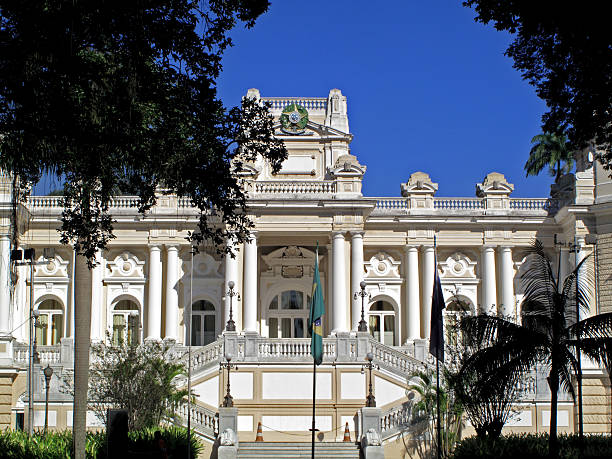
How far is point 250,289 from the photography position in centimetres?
4053

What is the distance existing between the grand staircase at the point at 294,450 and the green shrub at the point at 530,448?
6439mm

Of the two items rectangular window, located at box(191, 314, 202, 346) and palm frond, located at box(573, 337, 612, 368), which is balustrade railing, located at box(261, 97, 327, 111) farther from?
palm frond, located at box(573, 337, 612, 368)

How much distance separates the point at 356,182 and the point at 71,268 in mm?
Answer: 14036

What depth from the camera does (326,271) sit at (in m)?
44.6

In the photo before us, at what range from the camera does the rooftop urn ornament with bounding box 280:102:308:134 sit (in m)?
47.3

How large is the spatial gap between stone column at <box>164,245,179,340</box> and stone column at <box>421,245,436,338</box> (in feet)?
37.5

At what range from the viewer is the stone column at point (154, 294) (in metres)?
43.3

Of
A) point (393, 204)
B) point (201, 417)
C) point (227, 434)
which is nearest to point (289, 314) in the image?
point (393, 204)

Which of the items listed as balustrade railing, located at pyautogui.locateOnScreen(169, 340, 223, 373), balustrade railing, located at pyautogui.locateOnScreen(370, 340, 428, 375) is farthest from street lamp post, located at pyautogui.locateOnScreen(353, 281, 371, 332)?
balustrade railing, located at pyautogui.locateOnScreen(169, 340, 223, 373)

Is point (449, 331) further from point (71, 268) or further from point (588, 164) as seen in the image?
point (71, 268)

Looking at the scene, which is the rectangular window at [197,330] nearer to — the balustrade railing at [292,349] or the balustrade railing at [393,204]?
the balustrade railing at [393,204]

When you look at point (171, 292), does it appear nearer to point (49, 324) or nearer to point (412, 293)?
point (49, 324)

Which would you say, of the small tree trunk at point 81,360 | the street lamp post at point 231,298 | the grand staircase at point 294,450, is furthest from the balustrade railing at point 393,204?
the small tree trunk at point 81,360

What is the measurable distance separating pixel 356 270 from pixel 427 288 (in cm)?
466
